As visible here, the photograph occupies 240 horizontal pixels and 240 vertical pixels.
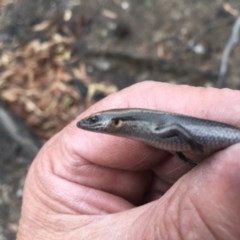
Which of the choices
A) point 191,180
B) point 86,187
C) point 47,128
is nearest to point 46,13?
point 47,128

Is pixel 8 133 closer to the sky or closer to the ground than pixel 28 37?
closer to the ground

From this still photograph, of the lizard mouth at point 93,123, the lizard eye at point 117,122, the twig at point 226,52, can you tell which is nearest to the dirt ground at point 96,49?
the twig at point 226,52

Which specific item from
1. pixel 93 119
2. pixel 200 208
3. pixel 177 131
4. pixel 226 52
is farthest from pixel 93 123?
pixel 226 52

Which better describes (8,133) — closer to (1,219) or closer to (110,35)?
(1,219)

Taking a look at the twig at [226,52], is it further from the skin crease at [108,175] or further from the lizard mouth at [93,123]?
the lizard mouth at [93,123]

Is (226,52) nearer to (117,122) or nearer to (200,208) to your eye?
(117,122)
